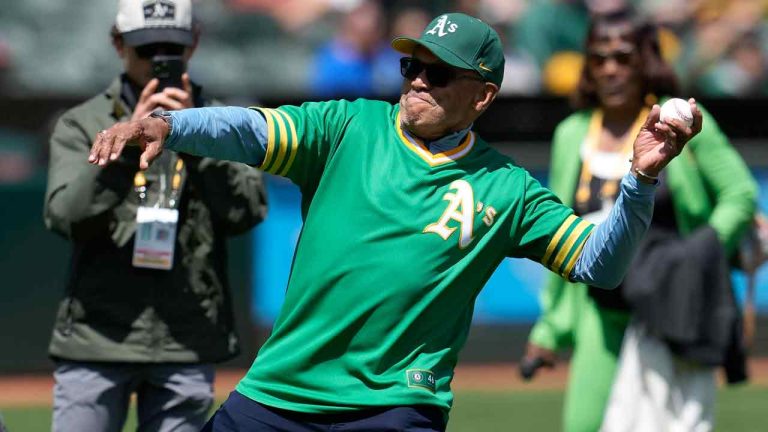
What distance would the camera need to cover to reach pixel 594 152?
6.21m

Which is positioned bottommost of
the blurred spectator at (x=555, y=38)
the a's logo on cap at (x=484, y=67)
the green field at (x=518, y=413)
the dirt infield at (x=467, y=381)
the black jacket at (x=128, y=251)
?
the dirt infield at (x=467, y=381)

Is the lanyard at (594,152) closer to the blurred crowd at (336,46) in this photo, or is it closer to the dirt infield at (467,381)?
the dirt infield at (467,381)

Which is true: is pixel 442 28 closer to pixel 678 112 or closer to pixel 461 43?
pixel 461 43

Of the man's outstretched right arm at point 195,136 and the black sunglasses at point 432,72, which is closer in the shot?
the man's outstretched right arm at point 195,136

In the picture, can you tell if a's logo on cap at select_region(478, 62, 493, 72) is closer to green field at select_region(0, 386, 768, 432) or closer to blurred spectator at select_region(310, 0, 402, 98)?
green field at select_region(0, 386, 768, 432)

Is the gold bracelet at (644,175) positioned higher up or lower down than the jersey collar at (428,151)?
lower down

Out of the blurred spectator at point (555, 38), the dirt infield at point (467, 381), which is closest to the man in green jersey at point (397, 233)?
the dirt infield at point (467, 381)

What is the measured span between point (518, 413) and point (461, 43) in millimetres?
5905

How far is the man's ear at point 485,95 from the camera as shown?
14.5 feet

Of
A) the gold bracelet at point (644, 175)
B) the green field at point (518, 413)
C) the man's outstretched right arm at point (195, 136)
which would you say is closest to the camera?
the man's outstretched right arm at point (195, 136)

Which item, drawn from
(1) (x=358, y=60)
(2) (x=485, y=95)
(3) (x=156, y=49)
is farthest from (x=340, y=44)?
Result: (2) (x=485, y=95)

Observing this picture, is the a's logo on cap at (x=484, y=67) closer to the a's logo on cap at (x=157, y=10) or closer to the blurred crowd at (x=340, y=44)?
the a's logo on cap at (x=157, y=10)

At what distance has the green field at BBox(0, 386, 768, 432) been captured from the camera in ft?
30.1

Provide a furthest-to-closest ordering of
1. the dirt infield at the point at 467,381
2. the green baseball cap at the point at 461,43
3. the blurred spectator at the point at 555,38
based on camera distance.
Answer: the blurred spectator at the point at 555,38, the dirt infield at the point at 467,381, the green baseball cap at the point at 461,43
